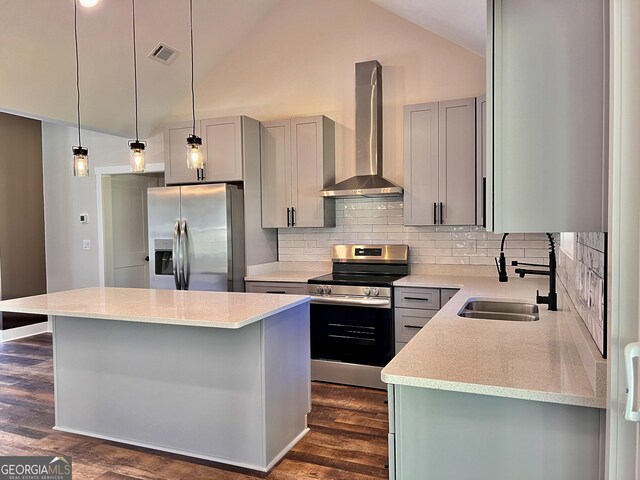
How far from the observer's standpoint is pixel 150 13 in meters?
4.20

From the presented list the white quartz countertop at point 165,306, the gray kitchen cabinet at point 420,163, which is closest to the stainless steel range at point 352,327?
the gray kitchen cabinet at point 420,163

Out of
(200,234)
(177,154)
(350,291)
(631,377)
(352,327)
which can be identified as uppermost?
(177,154)

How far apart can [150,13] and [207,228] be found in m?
1.98

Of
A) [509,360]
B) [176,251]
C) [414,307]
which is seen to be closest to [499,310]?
A: [414,307]

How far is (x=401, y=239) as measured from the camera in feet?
14.8

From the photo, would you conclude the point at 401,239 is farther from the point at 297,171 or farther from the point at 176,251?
the point at 176,251

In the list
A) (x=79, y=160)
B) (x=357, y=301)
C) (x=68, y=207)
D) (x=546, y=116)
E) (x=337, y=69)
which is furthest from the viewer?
(x=68, y=207)

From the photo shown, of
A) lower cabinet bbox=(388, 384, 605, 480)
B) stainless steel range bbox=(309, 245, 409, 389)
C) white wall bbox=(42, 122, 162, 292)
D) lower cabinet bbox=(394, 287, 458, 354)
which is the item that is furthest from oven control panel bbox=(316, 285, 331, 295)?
white wall bbox=(42, 122, 162, 292)

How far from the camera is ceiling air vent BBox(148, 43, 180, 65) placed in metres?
4.59

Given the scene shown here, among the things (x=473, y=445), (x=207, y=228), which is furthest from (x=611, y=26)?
(x=207, y=228)

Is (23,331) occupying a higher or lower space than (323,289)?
lower

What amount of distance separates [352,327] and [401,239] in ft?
3.44

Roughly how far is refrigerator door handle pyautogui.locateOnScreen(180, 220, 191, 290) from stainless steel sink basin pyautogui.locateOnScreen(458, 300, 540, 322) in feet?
8.71

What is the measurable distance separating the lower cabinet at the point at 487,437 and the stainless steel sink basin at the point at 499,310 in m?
1.13
